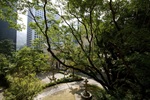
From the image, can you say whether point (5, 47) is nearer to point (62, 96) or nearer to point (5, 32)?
point (5, 32)

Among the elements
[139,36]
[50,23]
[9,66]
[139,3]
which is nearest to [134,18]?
[139,3]

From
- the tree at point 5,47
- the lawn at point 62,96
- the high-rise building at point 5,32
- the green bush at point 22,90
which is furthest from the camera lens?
the high-rise building at point 5,32

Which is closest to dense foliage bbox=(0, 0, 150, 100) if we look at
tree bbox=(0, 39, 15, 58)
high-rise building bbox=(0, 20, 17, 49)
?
tree bbox=(0, 39, 15, 58)

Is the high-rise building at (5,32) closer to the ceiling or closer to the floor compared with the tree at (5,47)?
closer to the ceiling

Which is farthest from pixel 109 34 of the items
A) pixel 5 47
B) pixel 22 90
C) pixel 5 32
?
pixel 5 32

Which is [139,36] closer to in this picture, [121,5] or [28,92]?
[121,5]

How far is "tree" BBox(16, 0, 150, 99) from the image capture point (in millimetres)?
5582

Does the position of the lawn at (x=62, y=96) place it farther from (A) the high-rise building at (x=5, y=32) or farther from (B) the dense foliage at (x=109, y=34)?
(A) the high-rise building at (x=5, y=32)

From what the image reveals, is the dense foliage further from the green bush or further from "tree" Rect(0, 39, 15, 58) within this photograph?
"tree" Rect(0, 39, 15, 58)

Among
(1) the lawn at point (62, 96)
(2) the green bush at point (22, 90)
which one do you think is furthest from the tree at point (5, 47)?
(2) the green bush at point (22, 90)

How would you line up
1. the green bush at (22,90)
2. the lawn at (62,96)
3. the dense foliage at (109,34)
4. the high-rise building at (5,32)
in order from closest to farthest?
the dense foliage at (109,34) < the green bush at (22,90) < the lawn at (62,96) < the high-rise building at (5,32)

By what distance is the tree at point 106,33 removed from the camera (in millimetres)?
5582

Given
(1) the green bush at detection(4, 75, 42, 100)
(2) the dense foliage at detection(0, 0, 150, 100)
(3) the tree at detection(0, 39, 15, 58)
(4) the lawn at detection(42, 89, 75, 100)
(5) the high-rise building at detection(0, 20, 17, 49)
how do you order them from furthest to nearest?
(5) the high-rise building at detection(0, 20, 17, 49) → (3) the tree at detection(0, 39, 15, 58) → (4) the lawn at detection(42, 89, 75, 100) → (1) the green bush at detection(4, 75, 42, 100) → (2) the dense foliage at detection(0, 0, 150, 100)

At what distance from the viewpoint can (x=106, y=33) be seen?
7.51 m
